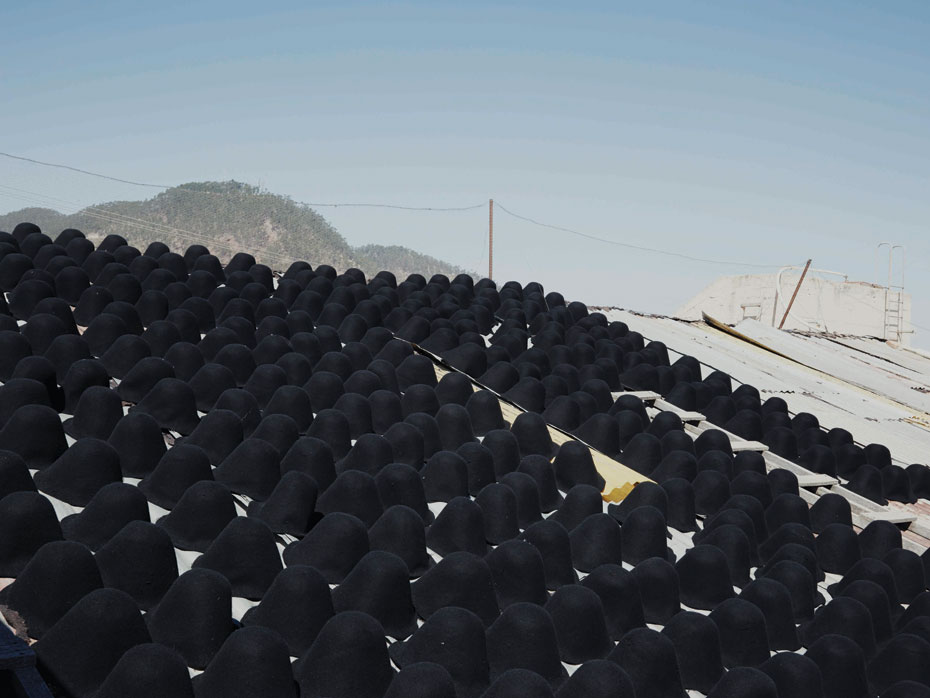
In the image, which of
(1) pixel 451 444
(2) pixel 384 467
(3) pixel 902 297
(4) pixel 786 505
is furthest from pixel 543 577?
(3) pixel 902 297

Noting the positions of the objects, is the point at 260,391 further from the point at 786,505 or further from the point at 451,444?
the point at 786,505

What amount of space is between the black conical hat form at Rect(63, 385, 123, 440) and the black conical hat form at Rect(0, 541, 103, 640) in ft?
4.77

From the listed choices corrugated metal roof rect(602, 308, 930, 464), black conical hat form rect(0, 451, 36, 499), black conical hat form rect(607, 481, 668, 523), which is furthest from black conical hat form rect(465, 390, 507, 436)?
corrugated metal roof rect(602, 308, 930, 464)

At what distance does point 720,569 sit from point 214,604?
300 cm

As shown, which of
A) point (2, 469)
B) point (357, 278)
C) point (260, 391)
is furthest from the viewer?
point (357, 278)

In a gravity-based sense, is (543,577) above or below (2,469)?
below

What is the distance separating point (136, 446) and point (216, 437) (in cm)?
50

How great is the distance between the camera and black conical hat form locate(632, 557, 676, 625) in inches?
208

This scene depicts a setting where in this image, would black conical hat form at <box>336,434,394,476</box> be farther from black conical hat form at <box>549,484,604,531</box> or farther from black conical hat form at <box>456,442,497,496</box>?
black conical hat form at <box>549,484,604,531</box>

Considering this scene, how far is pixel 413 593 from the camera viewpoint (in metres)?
4.62

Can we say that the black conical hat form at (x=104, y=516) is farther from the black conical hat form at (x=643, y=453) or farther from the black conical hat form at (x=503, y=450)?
Result: the black conical hat form at (x=643, y=453)

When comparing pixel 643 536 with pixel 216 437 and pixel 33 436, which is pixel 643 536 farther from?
pixel 33 436

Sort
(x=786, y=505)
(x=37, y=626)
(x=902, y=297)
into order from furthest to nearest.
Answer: (x=902, y=297), (x=786, y=505), (x=37, y=626)

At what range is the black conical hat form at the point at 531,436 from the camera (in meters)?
6.78
